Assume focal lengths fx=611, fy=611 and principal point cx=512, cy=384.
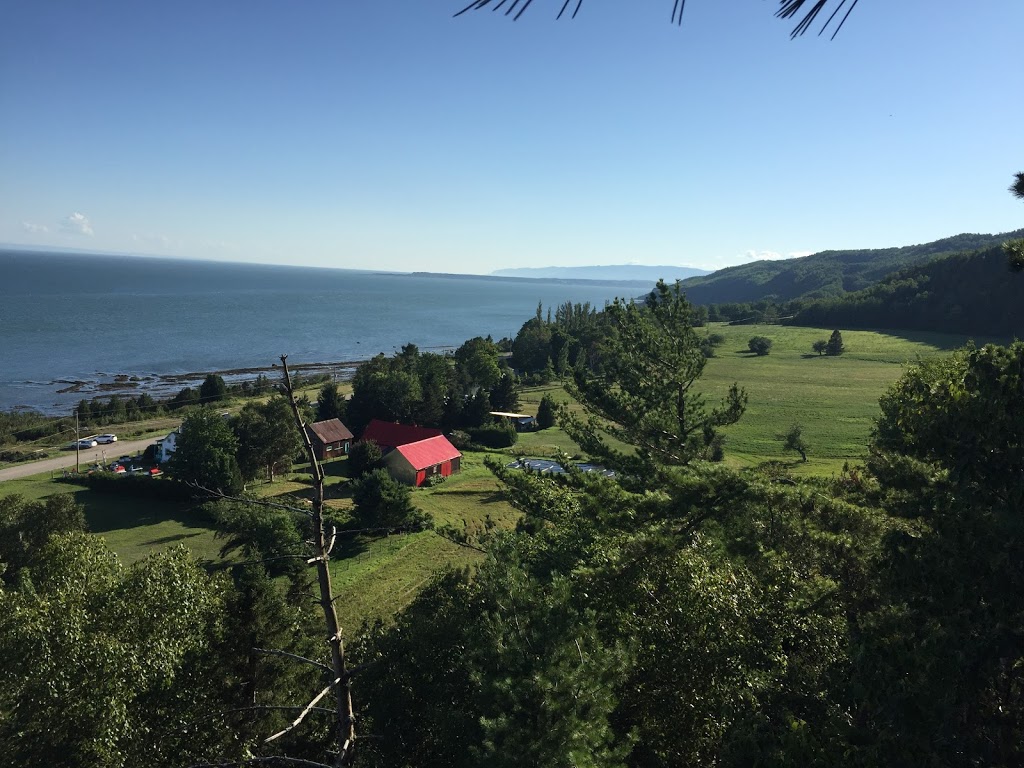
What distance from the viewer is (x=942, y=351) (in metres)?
83.1

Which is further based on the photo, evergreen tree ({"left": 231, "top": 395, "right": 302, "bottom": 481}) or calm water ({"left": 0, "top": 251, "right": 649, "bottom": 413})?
calm water ({"left": 0, "top": 251, "right": 649, "bottom": 413})

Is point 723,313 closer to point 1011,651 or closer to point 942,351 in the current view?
point 942,351

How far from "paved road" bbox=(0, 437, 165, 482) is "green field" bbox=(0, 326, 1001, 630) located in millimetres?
2910

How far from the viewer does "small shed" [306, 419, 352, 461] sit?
154 ft

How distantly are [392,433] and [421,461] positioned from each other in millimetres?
7056

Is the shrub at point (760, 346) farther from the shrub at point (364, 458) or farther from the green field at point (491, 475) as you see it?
the shrub at point (364, 458)

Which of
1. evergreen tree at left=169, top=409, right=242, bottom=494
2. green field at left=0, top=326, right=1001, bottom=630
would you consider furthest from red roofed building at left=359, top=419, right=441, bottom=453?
evergreen tree at left=169, top=409, right=242, bottom=494

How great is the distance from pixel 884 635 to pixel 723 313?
14885 cm

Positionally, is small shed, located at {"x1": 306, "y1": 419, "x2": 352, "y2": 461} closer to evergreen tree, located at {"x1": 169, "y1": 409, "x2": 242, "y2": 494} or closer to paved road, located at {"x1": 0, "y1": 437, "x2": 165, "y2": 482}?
evergreen tree, located at {"x1": 169, "y1": 409, "x2": 242, "y2": 494}

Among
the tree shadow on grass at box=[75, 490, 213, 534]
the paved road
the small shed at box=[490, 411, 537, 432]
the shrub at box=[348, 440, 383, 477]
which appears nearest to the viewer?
A: the tree shadow on grass at box=[75, 490, 213, 534]

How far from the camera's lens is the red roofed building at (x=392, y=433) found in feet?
151

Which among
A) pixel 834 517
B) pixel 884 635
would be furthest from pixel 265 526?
pixel 884 635

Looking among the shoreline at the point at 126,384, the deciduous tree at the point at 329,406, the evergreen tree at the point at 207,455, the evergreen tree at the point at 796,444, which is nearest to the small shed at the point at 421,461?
the evergreen tree at the point at 207,455

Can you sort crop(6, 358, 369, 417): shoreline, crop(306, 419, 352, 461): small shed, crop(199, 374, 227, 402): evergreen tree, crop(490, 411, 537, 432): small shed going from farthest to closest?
crop(199, 374, 227, 402): evergreen tree
crop(6, 358, 369, 417): shoreline
crop(490, 411, 537, 432): small shed
crop(306, 419, 352, 461): small shed
